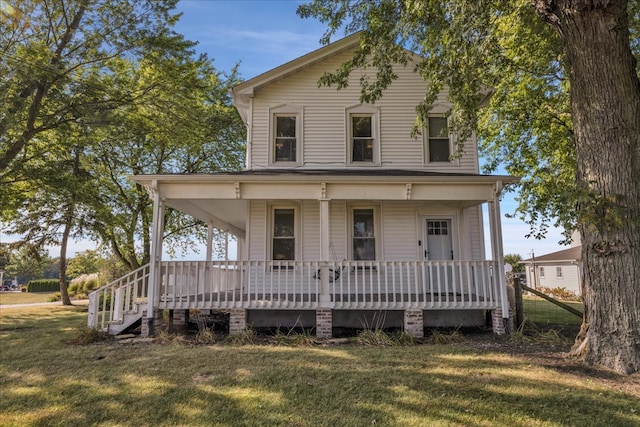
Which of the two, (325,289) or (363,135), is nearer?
(325,289)

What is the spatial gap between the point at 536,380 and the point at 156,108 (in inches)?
538

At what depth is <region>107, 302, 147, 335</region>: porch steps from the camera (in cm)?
828

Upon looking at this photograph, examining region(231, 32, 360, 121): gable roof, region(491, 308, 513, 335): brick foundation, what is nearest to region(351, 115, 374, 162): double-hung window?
region(231, 32, 360, 121): gable roof

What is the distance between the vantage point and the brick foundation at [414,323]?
8.01 metres

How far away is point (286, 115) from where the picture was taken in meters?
10.9

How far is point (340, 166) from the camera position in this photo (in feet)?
34.8

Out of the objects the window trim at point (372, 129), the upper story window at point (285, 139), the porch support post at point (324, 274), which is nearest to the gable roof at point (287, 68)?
the upper story window at point (285, 139)

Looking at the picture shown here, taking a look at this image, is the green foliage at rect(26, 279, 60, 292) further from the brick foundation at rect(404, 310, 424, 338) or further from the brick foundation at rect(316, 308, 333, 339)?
the brick foundation at rect(404, 310, 424, 338)

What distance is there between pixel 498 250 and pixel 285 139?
6.14 metres

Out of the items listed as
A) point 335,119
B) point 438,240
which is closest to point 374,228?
point 438,240

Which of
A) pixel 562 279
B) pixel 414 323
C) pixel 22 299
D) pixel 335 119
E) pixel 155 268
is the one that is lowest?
pixel 22 299

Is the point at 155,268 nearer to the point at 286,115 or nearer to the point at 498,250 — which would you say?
the point at 286,115

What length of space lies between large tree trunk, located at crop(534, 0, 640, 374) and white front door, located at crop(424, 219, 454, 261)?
4260 mm

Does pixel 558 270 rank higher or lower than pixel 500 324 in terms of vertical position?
higher
